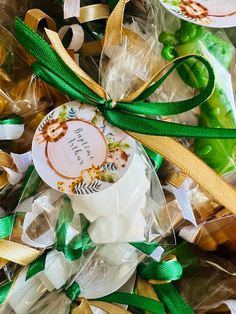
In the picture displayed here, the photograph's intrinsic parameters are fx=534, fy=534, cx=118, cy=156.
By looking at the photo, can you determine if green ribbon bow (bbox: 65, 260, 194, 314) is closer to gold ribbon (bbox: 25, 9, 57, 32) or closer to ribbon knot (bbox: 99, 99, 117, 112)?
ribbon knot (bbox: 99, 99, 117, 112)

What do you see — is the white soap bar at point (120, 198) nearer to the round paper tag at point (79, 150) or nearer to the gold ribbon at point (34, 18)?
the round paper tag at point (79, 150)

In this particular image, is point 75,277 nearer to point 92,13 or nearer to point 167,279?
point 167,279

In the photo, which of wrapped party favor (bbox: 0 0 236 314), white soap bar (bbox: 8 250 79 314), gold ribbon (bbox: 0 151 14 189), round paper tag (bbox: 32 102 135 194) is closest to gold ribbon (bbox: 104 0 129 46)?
wrapped party favor (bbox: 0 0 236 314)

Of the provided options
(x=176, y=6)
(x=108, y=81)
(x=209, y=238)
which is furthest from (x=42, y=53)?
(x=209, y=238)

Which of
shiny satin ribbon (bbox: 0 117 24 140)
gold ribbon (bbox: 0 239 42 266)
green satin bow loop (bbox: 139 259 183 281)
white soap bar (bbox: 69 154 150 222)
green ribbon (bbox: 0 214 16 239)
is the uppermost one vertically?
shiny satin ribbon (bbox: 0 117 24 140)

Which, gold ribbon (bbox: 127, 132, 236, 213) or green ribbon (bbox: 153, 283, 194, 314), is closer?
gold ribbon (bbox: 127, 132, 236, 213)

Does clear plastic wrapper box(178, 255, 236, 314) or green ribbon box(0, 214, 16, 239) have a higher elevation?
green ribbon box(0, 214, 16, 239)

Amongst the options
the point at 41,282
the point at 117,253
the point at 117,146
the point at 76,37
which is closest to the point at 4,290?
the point at 41,282

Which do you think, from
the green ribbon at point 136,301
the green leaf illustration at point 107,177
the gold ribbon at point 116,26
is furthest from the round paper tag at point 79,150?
the green ribbon at point 136,301
